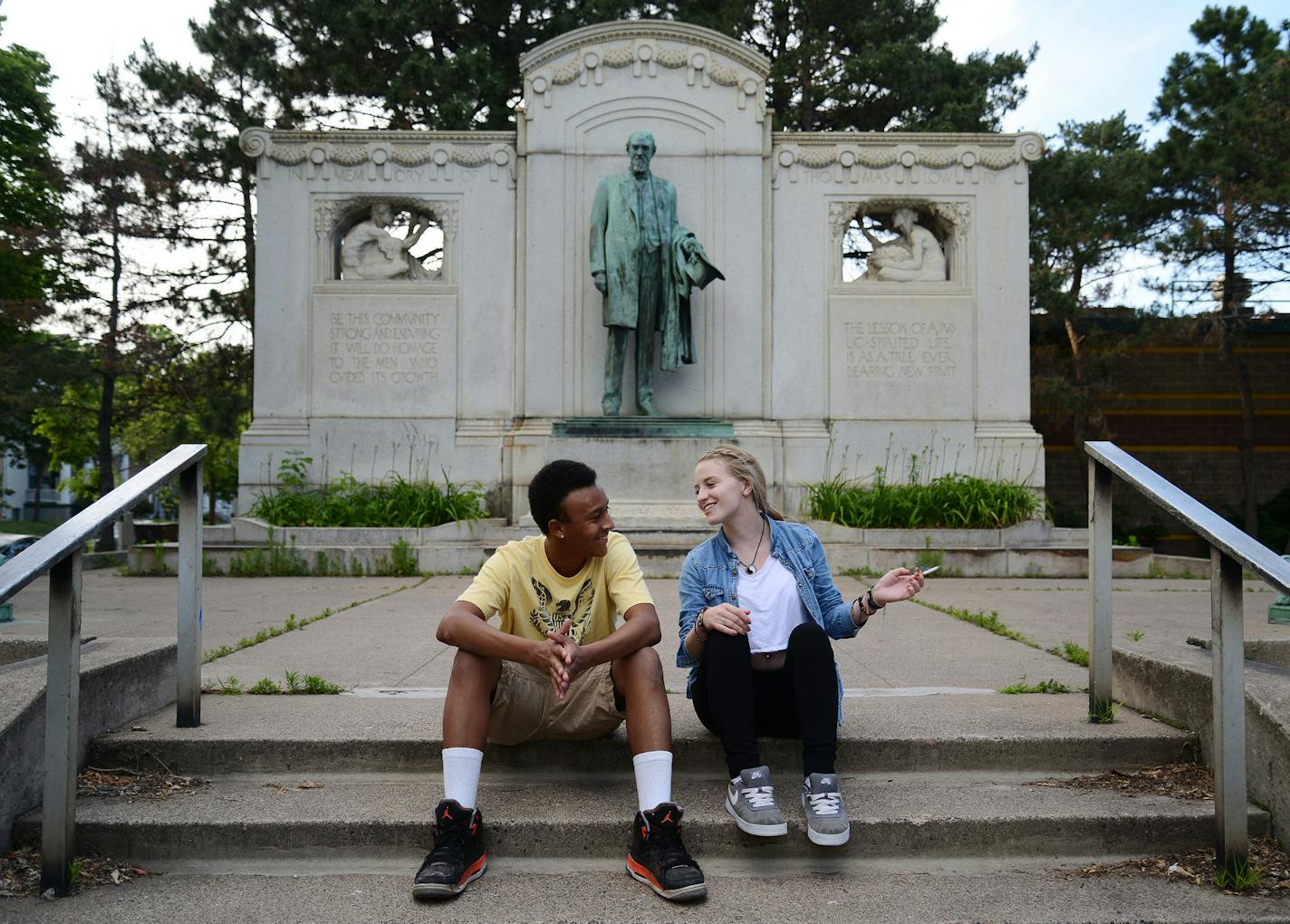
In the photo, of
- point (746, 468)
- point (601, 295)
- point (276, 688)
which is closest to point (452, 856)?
point (746, 468)

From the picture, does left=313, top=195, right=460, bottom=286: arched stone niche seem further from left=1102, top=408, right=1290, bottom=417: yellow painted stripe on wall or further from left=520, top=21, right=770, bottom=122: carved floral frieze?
left=1102, top=408, right=1290, bottom=417: yellow painted stripe on wall

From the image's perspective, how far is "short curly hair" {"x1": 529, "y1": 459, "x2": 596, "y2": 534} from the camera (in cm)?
310

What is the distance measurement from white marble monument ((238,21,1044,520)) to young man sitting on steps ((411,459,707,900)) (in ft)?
30.2

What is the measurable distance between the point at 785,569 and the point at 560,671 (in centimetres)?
85

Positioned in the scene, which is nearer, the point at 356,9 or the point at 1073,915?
the point at 1073,915

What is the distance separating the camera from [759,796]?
2.89 metres

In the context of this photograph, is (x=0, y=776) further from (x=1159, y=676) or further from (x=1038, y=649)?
(x=1038, y=649)

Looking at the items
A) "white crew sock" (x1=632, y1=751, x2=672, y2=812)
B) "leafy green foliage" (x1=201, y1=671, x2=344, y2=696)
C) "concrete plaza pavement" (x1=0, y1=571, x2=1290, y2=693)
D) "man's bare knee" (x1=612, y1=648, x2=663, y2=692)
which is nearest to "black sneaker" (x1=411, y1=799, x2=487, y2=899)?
"white crew sock" (x1=632, y1=751, x2=672, y2=812)

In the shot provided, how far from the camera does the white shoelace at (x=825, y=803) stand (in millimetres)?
2863

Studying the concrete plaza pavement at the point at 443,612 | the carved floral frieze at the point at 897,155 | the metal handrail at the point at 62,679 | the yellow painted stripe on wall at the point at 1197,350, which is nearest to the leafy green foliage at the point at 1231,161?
the yellow painted stripe on wall at the point at 1197,350

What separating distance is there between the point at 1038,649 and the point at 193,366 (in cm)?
1661

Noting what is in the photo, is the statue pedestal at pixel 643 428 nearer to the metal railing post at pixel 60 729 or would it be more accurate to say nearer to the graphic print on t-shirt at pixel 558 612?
the graphic print on t-shirt at pixel 558 612

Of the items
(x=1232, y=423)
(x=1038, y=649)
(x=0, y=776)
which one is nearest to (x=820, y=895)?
(x=0, y=776)

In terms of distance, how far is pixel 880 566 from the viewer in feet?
31.8
